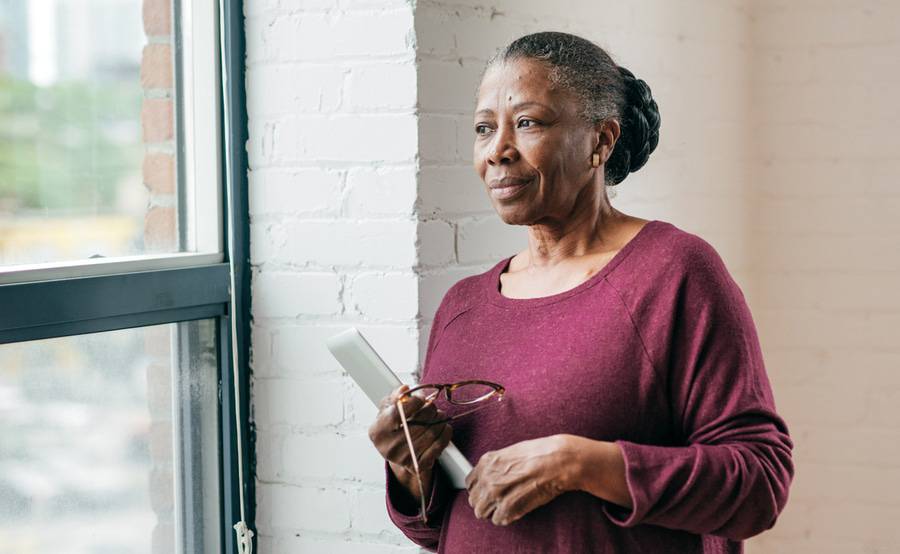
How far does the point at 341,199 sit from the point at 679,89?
34.8 inches

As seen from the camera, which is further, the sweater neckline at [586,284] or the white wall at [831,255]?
the white wall at [831,255]

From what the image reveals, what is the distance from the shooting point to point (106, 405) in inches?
62.1

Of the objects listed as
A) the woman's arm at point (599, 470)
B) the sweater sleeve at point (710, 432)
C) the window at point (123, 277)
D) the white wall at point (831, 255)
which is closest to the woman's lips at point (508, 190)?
the sweater sleeve at point (710, 432)

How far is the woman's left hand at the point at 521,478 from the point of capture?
46.1 inches

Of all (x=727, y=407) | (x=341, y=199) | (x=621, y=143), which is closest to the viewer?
(x=727, y=407)

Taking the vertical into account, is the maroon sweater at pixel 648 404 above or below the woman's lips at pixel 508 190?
below

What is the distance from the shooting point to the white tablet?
1290 millimetres

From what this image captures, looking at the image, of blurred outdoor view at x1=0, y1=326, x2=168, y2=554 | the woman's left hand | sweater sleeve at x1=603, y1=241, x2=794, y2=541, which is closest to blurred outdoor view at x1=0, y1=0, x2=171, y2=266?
blurred outdoor view at x1=0, y1=326, x2=168, y2=554

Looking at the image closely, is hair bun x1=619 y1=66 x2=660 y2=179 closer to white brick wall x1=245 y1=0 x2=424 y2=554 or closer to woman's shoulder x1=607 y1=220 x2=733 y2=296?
woman's shoulder x1=607 y1=220 x2=733 y2=296

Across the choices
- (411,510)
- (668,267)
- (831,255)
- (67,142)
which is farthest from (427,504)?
(831,255)

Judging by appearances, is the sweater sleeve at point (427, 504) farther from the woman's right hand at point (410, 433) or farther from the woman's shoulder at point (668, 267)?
the woman's shoulder at point (668, 267)

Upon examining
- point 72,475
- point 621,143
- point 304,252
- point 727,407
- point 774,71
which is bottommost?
point 72,475

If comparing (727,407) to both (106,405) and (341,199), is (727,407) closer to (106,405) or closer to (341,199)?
(341,199)

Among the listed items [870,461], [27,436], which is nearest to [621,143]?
[27,436]
